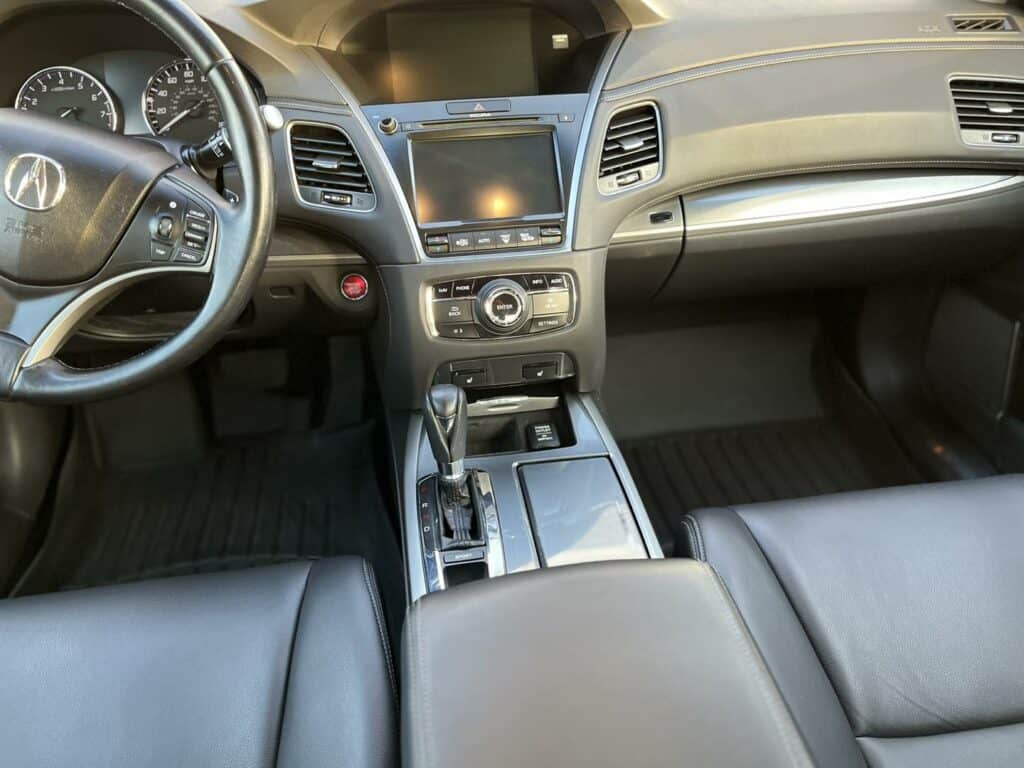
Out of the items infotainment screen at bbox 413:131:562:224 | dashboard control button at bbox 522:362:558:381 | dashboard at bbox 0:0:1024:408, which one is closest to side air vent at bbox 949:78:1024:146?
dashboard at bbox 0:0:1024:408

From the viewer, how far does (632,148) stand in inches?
56.6

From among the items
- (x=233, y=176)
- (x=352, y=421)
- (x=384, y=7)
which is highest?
(x=384, y=7)

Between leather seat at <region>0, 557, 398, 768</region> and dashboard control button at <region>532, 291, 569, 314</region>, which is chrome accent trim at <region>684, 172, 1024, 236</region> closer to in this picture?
dashboard control button at <region>532, 291, 569, 314</region>

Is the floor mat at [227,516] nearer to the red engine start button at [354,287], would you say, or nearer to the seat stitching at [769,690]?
the red engine start button at [354,287]

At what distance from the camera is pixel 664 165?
143cm

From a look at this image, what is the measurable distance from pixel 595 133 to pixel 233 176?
2.13ft

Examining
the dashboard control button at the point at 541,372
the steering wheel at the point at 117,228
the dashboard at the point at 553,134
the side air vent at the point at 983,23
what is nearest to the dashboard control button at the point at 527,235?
the dashboard at the point at 553,134

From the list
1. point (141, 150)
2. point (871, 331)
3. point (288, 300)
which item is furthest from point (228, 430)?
point (871, 331)

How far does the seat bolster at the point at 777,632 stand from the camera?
88cm

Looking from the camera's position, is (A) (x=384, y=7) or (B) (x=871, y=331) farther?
(B) (x=871, y=331)

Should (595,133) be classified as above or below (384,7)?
below

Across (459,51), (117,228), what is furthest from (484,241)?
(117,228)

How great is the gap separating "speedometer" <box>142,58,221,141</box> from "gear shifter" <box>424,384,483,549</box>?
0.70 metres

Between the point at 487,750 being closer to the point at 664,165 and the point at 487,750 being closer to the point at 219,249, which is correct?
the point at 219,249
